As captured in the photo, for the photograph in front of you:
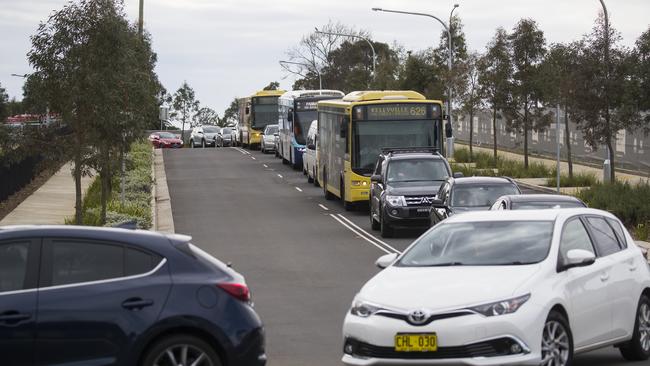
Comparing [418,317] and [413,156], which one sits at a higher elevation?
[413,156]

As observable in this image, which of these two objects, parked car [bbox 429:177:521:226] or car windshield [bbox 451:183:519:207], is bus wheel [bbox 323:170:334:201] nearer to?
parked car [bbox 429:177:521:226]

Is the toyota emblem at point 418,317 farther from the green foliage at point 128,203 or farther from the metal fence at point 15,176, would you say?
the metal fence at point 15,176

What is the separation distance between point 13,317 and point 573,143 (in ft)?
166

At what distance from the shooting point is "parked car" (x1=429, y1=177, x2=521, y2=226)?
2398 cm

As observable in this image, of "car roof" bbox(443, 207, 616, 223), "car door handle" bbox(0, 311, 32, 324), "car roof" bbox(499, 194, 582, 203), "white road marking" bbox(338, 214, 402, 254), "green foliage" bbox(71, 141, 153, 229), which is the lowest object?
"white road marking" bbox(338, 214, 402, 254)

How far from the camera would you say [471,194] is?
2431cm

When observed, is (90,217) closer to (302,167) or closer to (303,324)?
(303,324)

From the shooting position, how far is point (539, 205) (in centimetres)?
1880

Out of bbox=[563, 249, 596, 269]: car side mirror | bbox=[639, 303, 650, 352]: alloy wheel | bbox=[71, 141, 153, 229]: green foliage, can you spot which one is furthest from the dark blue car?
bbox=[71, 141, 153, 229]: green foliage

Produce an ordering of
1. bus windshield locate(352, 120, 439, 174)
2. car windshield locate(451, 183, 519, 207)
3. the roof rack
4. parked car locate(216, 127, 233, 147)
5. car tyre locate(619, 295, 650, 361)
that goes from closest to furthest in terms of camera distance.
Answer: car tyre locate(619, 295, 650, 361) → car windshield locate(451, 183, 519, 207) → the roof rack → bus windshield locate(352, 120, 439, 174) → parked car locate(216, 127, 233, 147)

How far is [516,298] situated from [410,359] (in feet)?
3.21

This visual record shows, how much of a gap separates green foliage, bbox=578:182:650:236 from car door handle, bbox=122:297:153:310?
19.7 metres

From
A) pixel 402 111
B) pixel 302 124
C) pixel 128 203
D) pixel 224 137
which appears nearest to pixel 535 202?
pixel 402 111

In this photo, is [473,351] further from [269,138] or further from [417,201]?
[269,138]
